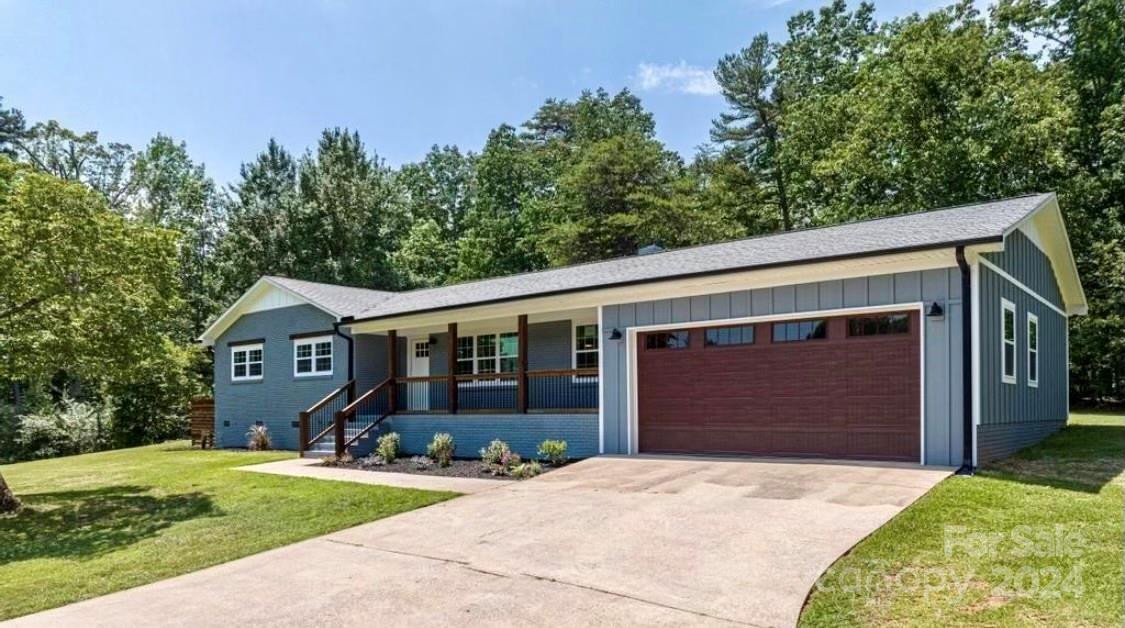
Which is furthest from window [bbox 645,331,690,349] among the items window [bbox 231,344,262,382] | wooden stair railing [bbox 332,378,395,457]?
window [bbox 231,344,262,382]

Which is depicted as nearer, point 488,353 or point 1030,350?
point 1030,350

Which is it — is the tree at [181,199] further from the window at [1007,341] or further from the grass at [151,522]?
the window at [1007,341]

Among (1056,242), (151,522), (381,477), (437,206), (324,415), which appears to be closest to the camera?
(151,522)

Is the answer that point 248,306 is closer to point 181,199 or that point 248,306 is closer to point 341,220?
point 341,220

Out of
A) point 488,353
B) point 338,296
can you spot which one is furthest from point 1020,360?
point 338,296

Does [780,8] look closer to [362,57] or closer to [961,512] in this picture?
[362,57]

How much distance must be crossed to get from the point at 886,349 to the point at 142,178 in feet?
135

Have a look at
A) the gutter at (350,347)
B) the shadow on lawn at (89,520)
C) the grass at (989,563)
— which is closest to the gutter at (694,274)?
the gutter at (350,347)

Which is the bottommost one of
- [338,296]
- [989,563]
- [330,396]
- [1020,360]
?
[989,563]

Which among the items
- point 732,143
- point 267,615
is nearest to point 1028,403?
point 267,615

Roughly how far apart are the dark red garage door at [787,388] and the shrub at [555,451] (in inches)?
55.4

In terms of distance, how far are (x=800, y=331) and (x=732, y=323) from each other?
109cm

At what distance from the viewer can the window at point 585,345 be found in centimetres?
1588

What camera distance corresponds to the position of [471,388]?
54.1 feet
